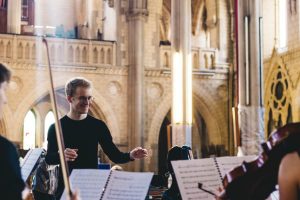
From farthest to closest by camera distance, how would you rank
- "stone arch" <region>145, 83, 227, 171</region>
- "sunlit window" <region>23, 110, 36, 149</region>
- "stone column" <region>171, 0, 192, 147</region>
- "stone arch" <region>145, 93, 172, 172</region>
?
"sunlit window" <region>23, 110, 36, 149</region>, "stone arch" <region>145, 83, 227, 171</region>, "stone arch" <region>145, 93, 172, 172</region>, "stone column" <region>171, 0, 192, 147</region>

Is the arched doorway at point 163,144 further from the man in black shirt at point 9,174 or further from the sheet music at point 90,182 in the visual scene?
the man in black shirt at point 9,174

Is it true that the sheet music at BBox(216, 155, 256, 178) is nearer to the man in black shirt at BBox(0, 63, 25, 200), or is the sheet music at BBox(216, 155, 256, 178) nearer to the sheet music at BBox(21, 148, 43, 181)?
the man in black shirt at BBox(0, 63, 25, 200)

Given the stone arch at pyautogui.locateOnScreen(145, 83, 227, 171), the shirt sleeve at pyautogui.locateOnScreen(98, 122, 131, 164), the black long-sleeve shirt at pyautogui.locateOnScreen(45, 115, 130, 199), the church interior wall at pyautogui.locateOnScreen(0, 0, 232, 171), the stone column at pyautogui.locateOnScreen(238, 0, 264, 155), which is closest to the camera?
the black long-sleeve shirt at pyautogui.locateOnScreen(45, 115, 130, 199)

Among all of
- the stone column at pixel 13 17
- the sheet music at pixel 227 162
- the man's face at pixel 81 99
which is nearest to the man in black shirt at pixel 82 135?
the man's face at pixel 81 99

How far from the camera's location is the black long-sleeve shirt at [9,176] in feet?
7.36

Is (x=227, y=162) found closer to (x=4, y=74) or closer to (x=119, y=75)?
(x=4, y=74)

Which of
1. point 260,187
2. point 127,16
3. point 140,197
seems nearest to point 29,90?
point 127,16

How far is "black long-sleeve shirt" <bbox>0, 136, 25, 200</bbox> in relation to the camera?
7.36 ft

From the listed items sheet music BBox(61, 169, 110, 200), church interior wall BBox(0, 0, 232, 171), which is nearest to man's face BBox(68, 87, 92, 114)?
sheet music BBox(61, 169, 110, 200)

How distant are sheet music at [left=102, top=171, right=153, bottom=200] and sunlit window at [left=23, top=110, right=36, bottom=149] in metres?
14.1

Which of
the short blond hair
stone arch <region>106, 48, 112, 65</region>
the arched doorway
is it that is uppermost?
stone arch <region>106, 48, 112, 65</region>

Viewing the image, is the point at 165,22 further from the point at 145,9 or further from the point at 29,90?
the point at 29,90

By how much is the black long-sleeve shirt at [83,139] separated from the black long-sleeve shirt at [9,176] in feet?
6.70

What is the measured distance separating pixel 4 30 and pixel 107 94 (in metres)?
3.86
